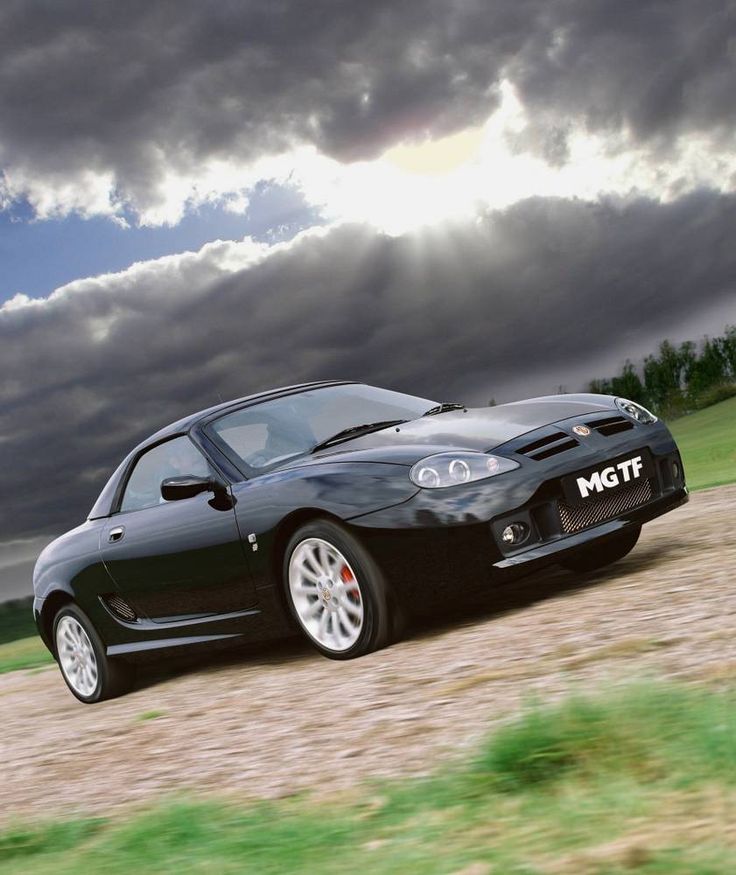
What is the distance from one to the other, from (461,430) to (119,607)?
2588 mm

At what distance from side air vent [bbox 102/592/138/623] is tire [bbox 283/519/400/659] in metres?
1.61

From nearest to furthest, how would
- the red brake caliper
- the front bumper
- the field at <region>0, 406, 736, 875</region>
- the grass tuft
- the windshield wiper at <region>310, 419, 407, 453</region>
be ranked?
→ the field at <region>0, 406, 736, 875</region> < the grass tuft < the front bumper < the red brake caliper < the windshield wiper at <region>310, 419, 407, 453</region>

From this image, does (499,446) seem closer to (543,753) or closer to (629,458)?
(629,458)

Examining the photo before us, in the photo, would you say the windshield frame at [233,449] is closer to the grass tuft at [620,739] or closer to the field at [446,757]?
the field at [446,757]

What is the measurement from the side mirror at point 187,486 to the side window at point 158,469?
0.17 m

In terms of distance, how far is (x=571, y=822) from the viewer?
2.62 m

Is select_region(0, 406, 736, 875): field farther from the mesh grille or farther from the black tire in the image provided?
the mesh grille

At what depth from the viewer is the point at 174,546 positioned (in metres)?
6.72

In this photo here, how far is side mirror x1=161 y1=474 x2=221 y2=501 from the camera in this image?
20.9 ft

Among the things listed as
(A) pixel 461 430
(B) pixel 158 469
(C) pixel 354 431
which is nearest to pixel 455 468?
(A) pixel 461 430

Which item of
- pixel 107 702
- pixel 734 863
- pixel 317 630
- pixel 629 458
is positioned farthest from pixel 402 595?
pixel 734 863

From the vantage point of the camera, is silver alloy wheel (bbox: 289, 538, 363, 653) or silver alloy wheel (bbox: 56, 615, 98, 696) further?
silver alloy wheel (bbox: 56, 615, 98, 696)

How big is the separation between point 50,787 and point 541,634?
7.01 ft

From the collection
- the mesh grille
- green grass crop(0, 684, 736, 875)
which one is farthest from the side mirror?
green grass crop(0, 684, 736, 875)
